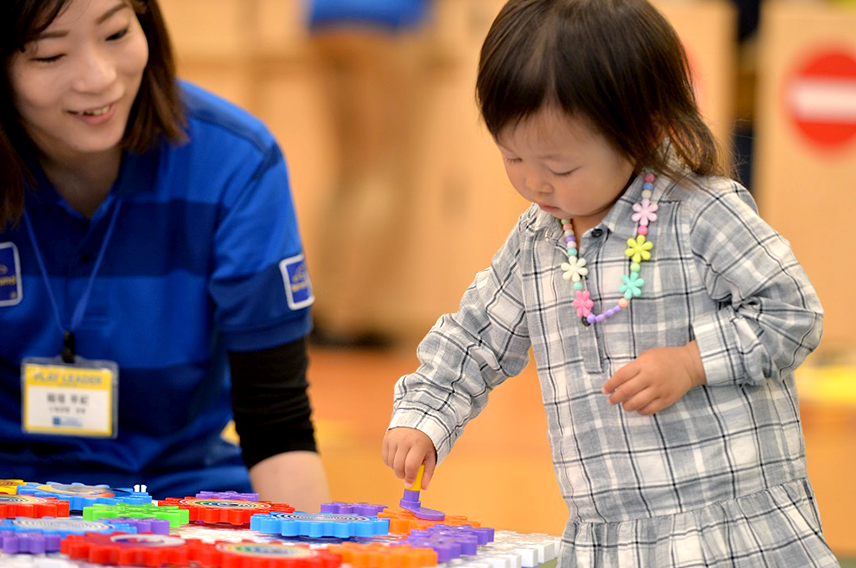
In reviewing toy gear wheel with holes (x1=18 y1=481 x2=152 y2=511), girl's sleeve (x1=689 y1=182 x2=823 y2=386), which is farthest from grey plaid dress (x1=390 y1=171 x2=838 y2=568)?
toy gear wheel with holes (x1=18 y1=481 x2=152 y2=511)

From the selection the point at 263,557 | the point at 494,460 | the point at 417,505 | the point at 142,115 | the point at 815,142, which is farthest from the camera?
the point at 815,142

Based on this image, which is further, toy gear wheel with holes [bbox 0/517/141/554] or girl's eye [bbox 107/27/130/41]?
girl's eye [bbox 107/27/130/41]

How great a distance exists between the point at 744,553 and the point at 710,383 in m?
0.14

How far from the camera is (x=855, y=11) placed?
391 cm

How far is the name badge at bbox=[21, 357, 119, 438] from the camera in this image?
4.64 feet

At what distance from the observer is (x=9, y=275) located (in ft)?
4.64

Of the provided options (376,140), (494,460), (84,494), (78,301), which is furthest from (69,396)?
(376,140)

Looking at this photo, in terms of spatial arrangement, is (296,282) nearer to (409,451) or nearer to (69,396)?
(69,396)

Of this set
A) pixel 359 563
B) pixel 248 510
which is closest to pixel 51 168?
pixel 248 510

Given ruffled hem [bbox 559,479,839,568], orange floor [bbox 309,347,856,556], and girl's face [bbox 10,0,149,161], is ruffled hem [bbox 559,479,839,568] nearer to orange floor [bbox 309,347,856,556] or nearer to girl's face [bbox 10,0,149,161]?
girl's face [bbox 10,0,149,161]

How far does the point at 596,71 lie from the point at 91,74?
579mm

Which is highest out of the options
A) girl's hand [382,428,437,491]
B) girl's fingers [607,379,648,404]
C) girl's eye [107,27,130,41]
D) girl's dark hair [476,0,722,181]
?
girl's eye [107,27,130,41]

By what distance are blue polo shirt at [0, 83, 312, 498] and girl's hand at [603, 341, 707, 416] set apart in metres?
0.54

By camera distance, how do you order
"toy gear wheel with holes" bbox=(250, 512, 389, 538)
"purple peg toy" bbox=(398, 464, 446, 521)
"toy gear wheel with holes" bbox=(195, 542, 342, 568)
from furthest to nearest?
1. "purple peg toy" bbox=(398, 464, 446, 521)
2. "toy gear wheel with holes" bbox=(250, 512, 389, 538)
3. "toy gear wheel with holes" bbox=(195, 542, 342, 568)
